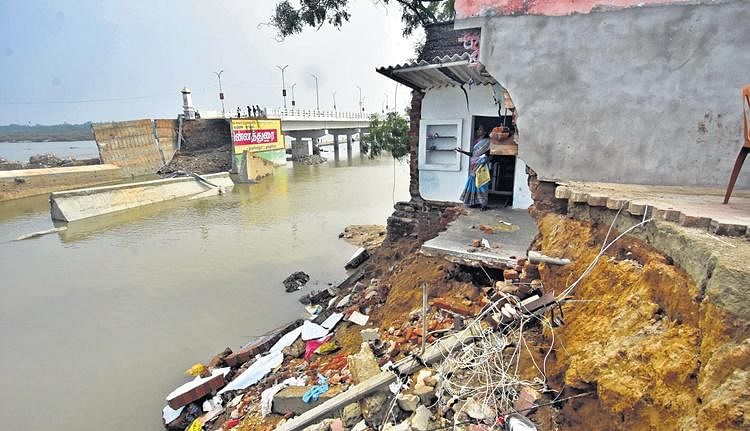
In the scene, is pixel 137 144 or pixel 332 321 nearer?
pixel 332 321

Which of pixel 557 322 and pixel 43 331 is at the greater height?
pixel 557 322

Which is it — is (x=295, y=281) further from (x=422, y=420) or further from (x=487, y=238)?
(x=422, y=420)

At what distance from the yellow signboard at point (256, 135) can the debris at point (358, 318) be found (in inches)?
959

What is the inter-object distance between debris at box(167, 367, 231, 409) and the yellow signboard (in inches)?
954

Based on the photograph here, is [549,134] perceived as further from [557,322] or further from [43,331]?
[43,331]

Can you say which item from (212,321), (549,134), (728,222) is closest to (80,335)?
(212,321)

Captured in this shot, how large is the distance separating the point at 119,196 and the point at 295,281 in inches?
536

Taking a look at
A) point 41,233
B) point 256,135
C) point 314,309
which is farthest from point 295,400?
point 256,135

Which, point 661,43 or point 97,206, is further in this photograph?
point 97,206

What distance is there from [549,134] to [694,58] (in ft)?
4.59

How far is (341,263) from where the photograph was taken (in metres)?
10.6

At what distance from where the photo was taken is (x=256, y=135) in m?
29.3

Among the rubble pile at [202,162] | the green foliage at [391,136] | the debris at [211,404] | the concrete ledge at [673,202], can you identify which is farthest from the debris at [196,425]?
the rubble pile at [202,162]

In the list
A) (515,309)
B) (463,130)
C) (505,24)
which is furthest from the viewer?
(463,130)
